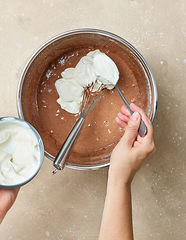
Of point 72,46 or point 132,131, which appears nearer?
point 132,131

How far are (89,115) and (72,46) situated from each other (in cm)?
26

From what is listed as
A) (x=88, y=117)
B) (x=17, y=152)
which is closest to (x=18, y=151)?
(x=17, y=152)

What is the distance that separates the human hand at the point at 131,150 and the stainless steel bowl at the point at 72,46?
74 mm

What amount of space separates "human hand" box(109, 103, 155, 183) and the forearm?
29 millimetres

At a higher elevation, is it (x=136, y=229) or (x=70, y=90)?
(x=70, y=90)

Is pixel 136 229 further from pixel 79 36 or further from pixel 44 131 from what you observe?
pixel 79 36

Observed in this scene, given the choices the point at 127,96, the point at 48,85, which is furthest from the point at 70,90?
the point at 127,96

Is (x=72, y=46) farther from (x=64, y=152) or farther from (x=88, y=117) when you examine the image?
(x=64, y=152)

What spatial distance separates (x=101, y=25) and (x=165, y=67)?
293mm

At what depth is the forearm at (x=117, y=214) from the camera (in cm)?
60

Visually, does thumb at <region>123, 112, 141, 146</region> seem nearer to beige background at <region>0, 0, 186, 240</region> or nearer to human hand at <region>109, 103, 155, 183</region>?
human hand at <region>109, 103, 155, 183</region>

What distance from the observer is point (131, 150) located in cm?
58

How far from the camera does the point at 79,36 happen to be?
70 centimetres

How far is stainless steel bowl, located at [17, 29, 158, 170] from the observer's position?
26.3 inches
